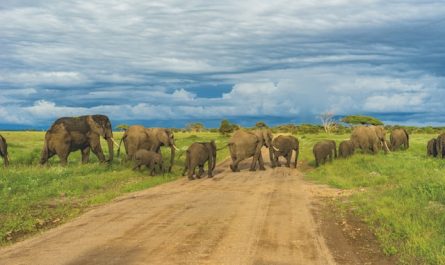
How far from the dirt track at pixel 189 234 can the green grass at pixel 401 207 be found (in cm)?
137

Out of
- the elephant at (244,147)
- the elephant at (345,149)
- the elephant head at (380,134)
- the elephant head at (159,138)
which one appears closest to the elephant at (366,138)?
the elephant head at (380,134)

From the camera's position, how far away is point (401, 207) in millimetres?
12938

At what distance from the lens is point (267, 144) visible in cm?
2916

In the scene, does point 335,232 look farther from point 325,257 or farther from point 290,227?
point 325,257

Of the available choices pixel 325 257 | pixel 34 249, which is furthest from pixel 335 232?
pixel 34 249

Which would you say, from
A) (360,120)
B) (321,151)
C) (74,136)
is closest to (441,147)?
(321,151)

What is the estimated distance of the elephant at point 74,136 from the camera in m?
25.5

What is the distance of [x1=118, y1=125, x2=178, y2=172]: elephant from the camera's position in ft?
87.4

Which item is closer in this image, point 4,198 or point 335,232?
point 335,232

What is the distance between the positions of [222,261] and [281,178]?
47.7ft

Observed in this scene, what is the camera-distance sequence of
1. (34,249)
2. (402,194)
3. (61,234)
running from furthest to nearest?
(402,194), (61,234), (34,249)

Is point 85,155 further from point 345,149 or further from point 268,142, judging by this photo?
point 345,149

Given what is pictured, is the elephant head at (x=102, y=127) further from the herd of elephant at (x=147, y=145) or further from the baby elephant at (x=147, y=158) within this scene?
the baby elephant at (x=147, y=158)

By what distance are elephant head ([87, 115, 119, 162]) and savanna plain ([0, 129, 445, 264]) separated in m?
1.63
